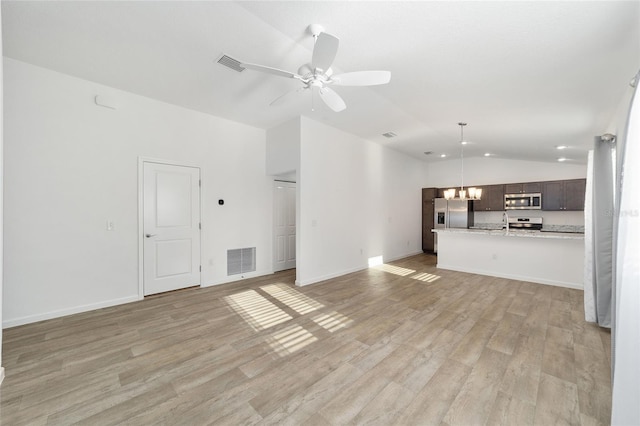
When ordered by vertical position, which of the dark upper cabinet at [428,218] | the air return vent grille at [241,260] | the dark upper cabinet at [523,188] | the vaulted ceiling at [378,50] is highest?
the vaulted ceiling at [378,50]

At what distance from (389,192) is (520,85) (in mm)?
4252

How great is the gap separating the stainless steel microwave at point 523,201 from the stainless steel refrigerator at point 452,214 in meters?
0.92

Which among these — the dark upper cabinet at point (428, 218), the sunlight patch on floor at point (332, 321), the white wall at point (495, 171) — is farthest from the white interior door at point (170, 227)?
the white wall at point (495, 171)

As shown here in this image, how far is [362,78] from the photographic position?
2.49 metres

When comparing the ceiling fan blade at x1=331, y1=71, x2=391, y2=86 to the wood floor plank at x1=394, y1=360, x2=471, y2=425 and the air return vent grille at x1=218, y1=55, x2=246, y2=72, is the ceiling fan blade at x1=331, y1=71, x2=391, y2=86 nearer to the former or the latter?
the air return vent grille at x1=218, y1=55, x2=246, y2=72

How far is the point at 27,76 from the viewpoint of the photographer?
10.3 ft

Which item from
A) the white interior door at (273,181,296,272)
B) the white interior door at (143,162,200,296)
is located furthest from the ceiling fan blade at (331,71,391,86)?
the white interior door at (273,181,296,272)

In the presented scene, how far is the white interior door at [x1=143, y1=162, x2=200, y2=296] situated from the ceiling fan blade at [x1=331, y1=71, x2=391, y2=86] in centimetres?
319

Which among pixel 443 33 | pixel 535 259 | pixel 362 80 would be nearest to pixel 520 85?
pixel 443 33

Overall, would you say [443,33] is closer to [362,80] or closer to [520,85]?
[362,80]

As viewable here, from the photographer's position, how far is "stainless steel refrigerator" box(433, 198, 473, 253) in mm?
7598

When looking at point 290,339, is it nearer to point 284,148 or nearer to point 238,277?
point 238,277

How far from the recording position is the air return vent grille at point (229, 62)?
2922 mm

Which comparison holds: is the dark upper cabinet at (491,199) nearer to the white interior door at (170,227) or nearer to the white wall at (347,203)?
the white wall at (347,203)
